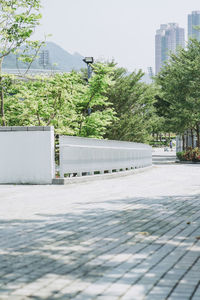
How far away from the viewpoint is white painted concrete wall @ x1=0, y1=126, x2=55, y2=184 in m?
14.5

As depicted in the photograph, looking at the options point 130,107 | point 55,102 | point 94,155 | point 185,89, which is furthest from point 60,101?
point 185,89

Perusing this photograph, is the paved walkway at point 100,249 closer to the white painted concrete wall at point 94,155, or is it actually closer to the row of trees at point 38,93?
the white painted concrete wall at point 94,155

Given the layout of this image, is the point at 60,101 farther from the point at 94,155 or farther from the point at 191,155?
the point at 191,155

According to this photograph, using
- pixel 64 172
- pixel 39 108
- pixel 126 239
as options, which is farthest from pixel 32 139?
pixel 126 239

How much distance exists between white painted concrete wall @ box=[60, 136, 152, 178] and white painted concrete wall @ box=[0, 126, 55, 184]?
1.36 ft

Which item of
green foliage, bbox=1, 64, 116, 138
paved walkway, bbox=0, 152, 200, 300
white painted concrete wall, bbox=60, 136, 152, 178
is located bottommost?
paved walkway, bbox=0, 152, 200, 300

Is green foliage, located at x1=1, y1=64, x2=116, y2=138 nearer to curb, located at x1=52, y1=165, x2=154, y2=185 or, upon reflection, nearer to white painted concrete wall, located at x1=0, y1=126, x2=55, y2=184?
curb, located at x1=52, y1=165, x2=154, y2=185

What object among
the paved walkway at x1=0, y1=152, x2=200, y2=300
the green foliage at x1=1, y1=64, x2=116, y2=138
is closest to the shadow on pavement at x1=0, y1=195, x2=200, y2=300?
the paved walkway at x1=0, y1=152, x2=200, y2=300

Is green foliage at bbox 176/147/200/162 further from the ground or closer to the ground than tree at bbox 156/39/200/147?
closer to the ground

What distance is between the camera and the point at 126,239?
6301mm

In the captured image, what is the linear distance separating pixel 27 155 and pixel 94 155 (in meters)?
3.14

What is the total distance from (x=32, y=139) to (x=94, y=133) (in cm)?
720

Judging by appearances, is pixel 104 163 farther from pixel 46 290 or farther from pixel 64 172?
pixel 46 290

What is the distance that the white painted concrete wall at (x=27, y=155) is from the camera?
14.5 m
